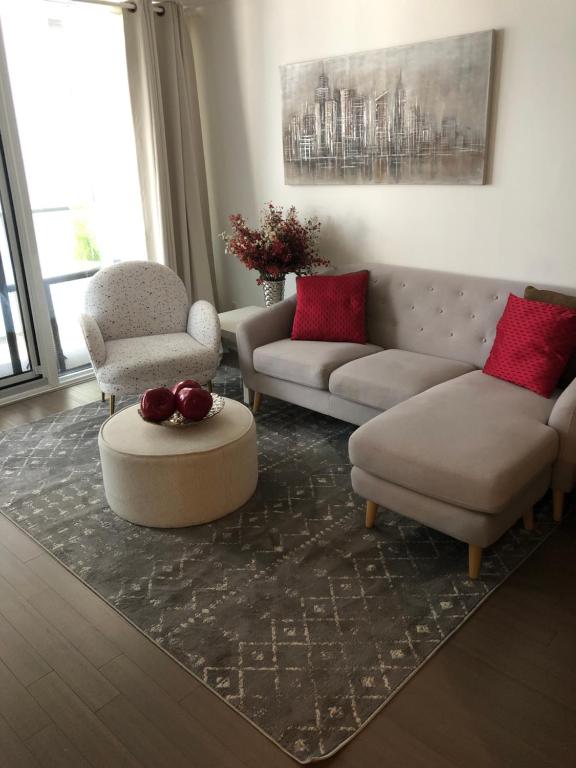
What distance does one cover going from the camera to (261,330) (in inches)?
148

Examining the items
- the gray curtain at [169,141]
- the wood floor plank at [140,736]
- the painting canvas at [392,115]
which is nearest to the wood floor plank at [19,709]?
the wood floor plank at [140,736]

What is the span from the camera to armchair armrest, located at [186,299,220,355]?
150 inches

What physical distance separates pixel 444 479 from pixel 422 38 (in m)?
2.46

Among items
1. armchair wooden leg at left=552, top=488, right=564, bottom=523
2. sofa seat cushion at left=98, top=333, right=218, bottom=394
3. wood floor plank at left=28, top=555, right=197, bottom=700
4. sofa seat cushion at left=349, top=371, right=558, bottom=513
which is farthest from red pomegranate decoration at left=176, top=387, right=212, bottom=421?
armchair wooden leg at left=552, top=488, right=564, bottom=523

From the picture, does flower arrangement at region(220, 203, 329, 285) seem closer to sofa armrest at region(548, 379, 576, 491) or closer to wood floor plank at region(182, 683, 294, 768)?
sofa armrest at region(548, 379, 576, 491)

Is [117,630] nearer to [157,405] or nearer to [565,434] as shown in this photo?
[157,405]

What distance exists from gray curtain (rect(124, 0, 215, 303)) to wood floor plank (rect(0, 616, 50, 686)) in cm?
306

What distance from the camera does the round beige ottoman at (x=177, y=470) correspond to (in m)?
2.57

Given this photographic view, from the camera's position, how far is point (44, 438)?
11.8 ft

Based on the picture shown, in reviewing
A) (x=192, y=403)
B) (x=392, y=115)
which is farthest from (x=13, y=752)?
(x=392, y=115)

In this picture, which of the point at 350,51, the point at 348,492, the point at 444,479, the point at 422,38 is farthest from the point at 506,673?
the point at 350,51

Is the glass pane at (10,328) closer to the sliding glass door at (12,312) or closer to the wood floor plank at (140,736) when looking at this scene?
the sliding glass door at (12,312)

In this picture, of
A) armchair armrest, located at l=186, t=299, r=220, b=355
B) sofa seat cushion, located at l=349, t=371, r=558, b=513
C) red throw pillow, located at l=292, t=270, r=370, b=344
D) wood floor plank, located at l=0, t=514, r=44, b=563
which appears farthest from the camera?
armchair armrest, located at l=186, t=299, r=220, b=355

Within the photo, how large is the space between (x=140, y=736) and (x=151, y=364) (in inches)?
84.8
